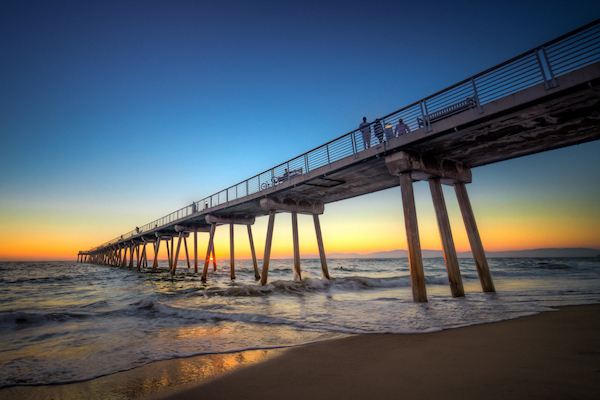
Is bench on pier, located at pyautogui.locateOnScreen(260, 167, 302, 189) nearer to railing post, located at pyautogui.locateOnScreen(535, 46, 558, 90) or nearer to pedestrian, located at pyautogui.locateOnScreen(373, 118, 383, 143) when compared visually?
pedestrian, located at pyautogui.locateOnScreen(373, 118, 383, 143)

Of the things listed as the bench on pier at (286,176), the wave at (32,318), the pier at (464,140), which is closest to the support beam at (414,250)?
the pier at (464,140)

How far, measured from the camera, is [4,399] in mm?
3361

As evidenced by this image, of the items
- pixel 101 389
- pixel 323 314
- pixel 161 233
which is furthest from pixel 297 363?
pixel 161 233

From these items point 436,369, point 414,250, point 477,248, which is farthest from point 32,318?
point 477,248

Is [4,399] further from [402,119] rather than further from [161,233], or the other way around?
[161,233]

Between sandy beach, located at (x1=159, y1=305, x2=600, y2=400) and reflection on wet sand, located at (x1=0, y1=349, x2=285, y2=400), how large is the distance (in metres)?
0.34

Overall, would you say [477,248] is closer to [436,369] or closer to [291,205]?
[436,369]

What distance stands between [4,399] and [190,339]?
2901mm

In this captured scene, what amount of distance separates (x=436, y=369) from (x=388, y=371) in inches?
24.0

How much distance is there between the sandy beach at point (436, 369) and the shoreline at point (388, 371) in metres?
0.01

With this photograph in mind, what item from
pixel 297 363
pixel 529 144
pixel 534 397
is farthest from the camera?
pixel 529 144

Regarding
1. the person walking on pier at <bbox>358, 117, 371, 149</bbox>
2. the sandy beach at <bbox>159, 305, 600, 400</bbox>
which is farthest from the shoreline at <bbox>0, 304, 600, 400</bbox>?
the person walking on pier at <bbox>358, 117, 371, 149</bbox>

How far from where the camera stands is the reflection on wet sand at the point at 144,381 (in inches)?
132

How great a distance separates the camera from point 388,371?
11.3 feet
